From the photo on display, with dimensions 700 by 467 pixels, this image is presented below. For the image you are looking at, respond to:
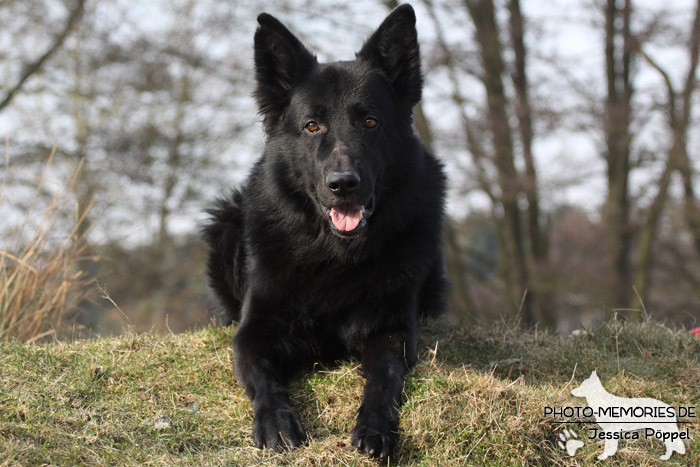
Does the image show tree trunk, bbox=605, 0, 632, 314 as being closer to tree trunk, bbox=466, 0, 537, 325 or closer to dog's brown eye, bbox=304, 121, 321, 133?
tree trunk, bbox=466, 0, 537, 325

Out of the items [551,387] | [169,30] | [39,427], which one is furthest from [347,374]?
[169,30]

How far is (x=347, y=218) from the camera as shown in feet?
11.0

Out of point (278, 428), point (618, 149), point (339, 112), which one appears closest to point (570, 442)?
point (278, 428)

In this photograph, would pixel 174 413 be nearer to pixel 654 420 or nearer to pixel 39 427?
pixel 39 427

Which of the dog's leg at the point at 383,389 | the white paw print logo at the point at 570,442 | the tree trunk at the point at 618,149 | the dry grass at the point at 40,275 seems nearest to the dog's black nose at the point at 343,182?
the dog's leg at the point at 383,389

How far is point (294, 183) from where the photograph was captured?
369 centimetres

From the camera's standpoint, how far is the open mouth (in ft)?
10.9

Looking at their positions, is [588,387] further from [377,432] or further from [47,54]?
[47,54]

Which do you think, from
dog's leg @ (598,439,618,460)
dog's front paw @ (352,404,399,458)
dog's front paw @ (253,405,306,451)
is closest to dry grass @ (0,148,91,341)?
dog's front paw @ (253,405,306,451)

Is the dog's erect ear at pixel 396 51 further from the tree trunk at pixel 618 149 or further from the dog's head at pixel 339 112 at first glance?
the tree trunk at pixel 618 149

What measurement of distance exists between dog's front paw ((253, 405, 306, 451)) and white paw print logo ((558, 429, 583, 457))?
3.70 feet

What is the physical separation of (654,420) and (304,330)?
70.2 inches

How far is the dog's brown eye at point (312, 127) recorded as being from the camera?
3574mm

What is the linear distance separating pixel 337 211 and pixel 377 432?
115 centimetres
